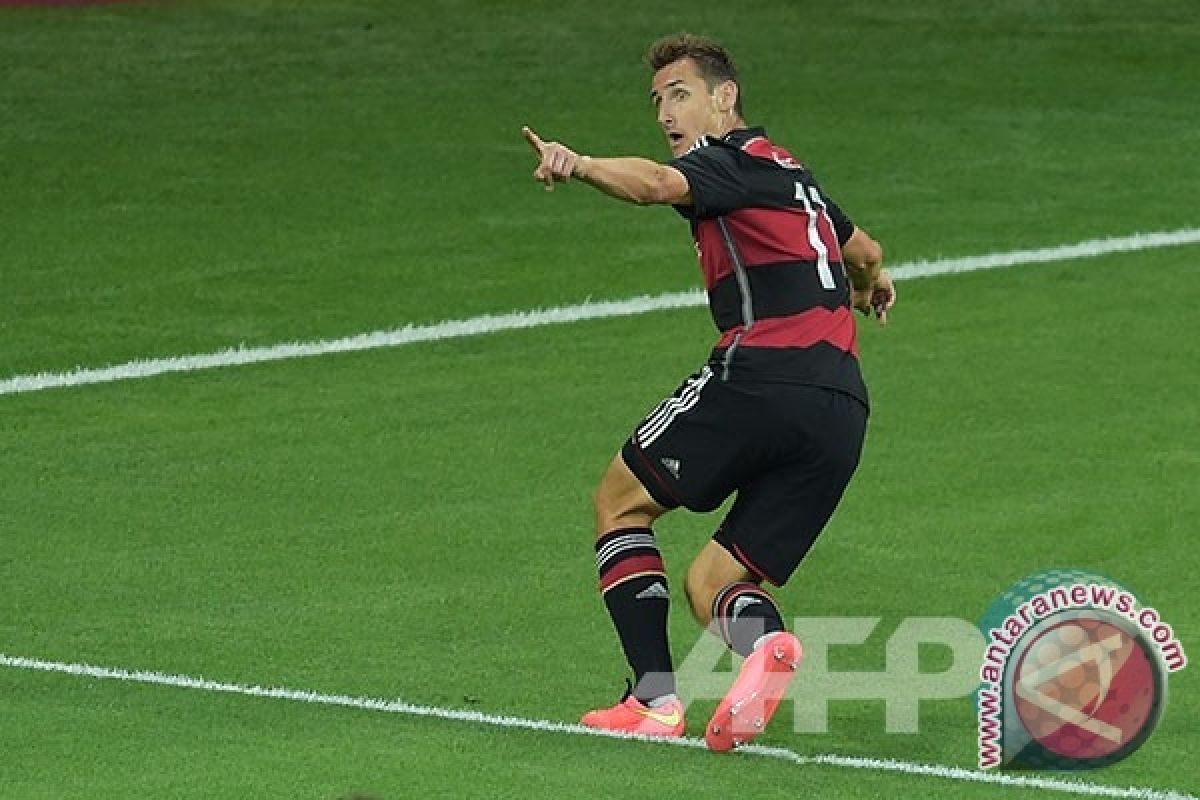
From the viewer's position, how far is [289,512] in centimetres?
1209

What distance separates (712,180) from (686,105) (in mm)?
364

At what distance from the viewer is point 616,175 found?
8242mm

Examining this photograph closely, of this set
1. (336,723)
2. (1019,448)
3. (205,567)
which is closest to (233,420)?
(205,567)

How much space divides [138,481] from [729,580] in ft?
13.7

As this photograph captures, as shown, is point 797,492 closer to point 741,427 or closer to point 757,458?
point 757,458

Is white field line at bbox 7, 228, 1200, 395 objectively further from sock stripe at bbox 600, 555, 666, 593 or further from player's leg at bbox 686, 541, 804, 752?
player's leg at bbox 686, 541, 804, 752

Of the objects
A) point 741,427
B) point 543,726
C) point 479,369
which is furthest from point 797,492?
point 479,369

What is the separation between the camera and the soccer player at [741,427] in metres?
8.88

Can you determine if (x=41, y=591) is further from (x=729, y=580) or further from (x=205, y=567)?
(x=729, y=580)

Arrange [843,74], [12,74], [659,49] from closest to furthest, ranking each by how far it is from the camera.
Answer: [659,49], [12,74], [843,74]

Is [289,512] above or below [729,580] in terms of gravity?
below

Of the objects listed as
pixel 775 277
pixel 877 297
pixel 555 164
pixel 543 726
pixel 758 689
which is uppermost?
pixel 555 164

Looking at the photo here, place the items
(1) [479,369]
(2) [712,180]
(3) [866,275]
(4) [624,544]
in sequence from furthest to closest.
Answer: (1) [479,369] → (3) [866,275] → (4) [624,544] → (2) [712,180]

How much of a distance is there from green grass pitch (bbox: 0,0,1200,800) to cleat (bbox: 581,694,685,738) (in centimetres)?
10
